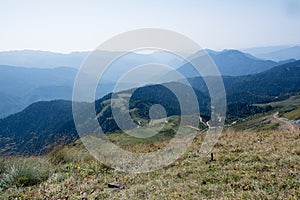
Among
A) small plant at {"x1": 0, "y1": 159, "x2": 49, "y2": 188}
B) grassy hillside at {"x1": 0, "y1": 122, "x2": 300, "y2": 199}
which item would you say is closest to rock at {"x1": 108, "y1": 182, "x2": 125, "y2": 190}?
grassy hillside at {"x1": 0, "y1": 122, "x2": 300, "y2": 199}

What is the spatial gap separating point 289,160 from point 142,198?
Result: 524 cm

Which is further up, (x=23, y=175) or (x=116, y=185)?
(x=116, y=185)

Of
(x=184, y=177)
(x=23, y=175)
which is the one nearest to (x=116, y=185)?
(x=184, y=177)

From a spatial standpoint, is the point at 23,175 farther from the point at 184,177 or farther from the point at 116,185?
the point at 184,177

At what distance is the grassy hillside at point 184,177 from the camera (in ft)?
24.0

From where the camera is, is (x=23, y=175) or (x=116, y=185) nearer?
(x=116, y=185)

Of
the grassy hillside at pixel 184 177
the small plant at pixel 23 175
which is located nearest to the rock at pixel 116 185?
the grassy hillside at pixel 184 177

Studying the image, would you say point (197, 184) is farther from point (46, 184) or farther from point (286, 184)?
point (46, 184)

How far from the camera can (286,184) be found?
282 inches

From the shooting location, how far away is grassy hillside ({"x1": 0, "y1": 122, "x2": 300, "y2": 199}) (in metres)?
7.31

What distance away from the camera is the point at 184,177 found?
8906mm

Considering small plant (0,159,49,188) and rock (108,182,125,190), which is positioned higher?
rock (108,182,125,190)

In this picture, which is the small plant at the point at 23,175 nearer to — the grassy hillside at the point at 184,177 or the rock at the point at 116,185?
the grassy hillside at the point at 184,177

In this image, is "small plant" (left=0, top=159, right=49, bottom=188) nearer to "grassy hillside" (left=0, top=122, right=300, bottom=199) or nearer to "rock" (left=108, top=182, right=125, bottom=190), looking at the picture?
"grassy hillside" (left=0, top=122, right=300, bottom=199)
